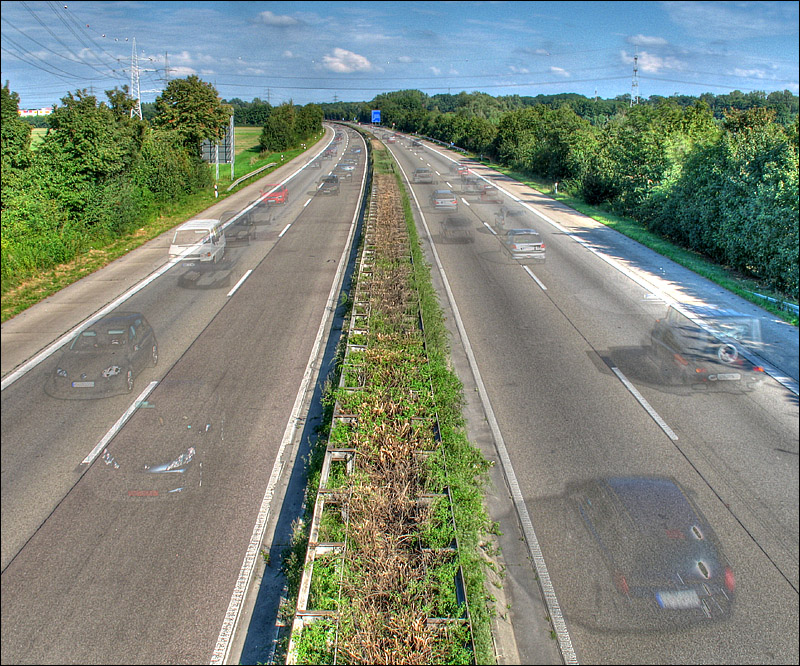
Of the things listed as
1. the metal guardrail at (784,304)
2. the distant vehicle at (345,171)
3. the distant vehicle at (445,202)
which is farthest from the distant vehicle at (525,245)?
the distant vehicle at (345,171)

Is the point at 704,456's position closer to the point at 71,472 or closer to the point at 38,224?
the point at 71,472

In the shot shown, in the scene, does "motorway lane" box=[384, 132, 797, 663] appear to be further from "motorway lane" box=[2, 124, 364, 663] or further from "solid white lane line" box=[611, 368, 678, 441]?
"motorway lane" box=[2, 124, 364, 663]

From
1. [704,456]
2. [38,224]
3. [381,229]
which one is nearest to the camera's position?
[38,224]

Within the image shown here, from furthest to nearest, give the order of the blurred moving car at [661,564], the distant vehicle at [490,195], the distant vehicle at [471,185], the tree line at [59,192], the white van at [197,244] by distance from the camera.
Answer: the distant vehicle at [471,185], the distant vehicle at [490,195], the white van at [197,244], the blurred moving car at [661,564], the tree line at [59,192]

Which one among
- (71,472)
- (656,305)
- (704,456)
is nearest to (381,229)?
(656,305)

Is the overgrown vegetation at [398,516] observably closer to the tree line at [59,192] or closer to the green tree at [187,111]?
the tree line at [59,192]

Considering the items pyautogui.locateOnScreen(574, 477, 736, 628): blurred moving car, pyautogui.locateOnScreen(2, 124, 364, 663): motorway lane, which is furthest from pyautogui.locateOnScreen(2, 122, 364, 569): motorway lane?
pyautogui.locateOnScreen(574, 477, 736, 628): blurred moving car
